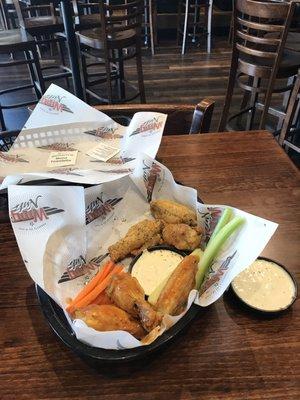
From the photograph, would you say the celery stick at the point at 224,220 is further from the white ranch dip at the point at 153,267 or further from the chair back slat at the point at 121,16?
the chair back slat at the point at 121,16

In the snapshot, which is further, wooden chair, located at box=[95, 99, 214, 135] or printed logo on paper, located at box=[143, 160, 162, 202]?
wooden chair, located at box=[95, 99, 214, 135]

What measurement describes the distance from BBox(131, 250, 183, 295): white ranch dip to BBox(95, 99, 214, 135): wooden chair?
0.74m

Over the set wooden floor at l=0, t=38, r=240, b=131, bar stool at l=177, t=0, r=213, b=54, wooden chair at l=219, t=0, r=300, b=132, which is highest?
wooden chair at l=219, t=0, r=300, b=132

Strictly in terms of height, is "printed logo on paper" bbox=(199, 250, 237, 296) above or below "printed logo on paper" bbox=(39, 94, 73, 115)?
below

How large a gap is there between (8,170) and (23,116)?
10.2 feet

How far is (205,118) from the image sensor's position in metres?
1.45

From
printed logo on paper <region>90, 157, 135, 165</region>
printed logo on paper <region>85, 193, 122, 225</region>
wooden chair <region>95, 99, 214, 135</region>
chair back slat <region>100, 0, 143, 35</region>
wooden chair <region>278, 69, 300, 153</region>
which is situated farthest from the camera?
chair back slat <region>100, 0, 143, 35</region>

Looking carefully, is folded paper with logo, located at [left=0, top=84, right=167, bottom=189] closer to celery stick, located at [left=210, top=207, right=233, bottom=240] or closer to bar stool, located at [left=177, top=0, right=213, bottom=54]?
celery stick, located at [left=210, top=207, right=233, bottom=240]

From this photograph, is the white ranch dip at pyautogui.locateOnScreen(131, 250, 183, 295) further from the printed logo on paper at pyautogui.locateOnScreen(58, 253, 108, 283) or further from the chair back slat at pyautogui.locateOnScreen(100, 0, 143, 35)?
the chair back slat at pyautogui.locateOnScreen(100, 0, 143, 35)

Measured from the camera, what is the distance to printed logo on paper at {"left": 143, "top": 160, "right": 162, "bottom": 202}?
100 centimetres

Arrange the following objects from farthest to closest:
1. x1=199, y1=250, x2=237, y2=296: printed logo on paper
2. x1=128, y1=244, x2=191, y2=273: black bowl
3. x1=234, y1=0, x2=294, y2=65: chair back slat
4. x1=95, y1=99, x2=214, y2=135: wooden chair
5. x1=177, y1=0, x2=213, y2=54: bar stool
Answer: x1=177, y1=0, x2=213, y2=54: bar stool, x1=234, y1=0, x2=294, y2=65: chair back slat, x1=95, y1=99, x2=214, y2=135: wooden chair, x1=128, y1=244, x2=191, y2=273: black bowl, x1=199, y1=250, x2=237, y2=296: printed logo on paper

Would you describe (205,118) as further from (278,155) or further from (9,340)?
(9,340)

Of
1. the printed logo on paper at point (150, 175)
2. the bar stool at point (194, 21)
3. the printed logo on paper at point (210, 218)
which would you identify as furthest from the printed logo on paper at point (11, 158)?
the bar stool at point (194, 21)

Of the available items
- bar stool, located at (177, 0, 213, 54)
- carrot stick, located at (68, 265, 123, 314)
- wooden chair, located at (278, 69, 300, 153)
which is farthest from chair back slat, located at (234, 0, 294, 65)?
bar stool, located at (177, 0, 213, 54)
